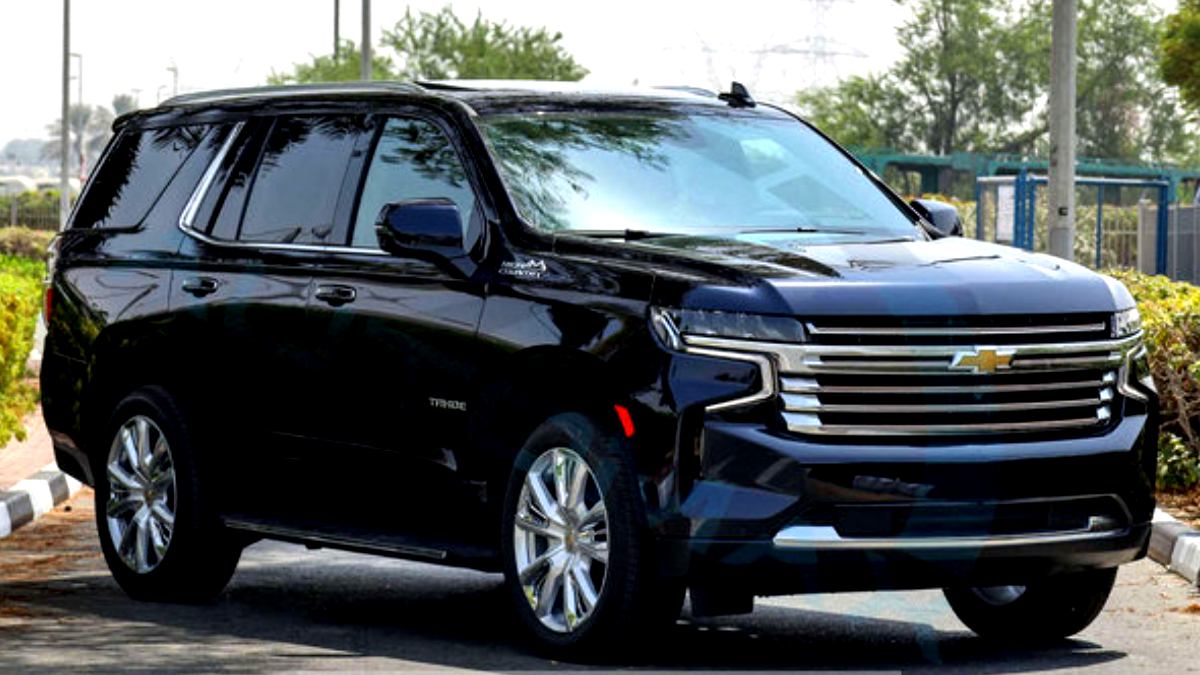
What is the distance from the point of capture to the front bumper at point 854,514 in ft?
28.1

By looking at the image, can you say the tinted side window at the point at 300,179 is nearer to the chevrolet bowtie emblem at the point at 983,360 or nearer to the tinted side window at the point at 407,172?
the tinted side window at the point at 407,172

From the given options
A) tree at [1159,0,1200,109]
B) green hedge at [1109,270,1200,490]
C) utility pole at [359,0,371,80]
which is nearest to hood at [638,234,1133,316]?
green hedge at [1109,270,1200,490]

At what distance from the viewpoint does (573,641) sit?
29.6 feet

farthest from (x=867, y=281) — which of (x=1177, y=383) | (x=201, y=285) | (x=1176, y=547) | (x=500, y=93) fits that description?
(x=1177, y=383)

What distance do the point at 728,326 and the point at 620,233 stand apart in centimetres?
110

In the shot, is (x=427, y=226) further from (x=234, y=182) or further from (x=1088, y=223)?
(x=1088, y=223)

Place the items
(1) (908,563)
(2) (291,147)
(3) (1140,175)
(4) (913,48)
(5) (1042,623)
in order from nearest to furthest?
(1) (908,563) → (5) (1042,623) → (2) (291,147) → (3) (1140,175) → (4) (913,48)

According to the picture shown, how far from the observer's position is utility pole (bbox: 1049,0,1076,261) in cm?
2005

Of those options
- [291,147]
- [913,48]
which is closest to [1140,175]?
[913,48]

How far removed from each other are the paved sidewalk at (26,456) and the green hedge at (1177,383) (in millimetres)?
6250

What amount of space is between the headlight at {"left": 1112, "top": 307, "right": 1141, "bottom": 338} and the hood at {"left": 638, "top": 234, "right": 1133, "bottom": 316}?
0.04m

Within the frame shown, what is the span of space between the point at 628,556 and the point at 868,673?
34.8 inches

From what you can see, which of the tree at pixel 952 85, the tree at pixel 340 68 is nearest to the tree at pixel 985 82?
the tree at pixel 952 85

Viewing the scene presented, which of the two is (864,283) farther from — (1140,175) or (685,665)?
(1140,175)
